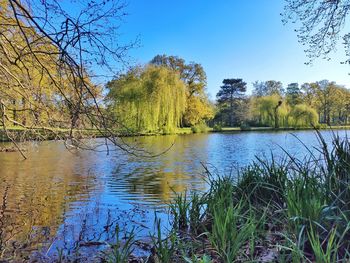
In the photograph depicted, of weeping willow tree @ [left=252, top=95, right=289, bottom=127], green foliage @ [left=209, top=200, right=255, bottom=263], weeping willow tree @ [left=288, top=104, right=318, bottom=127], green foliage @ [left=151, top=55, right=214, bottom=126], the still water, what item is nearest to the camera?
green foliage @ [left=209, top=200, right=255, bottom=263]

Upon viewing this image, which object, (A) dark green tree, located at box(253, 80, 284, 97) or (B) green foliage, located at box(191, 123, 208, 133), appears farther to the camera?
(A) dark green tree, located at box(253, 80, 284, 97)

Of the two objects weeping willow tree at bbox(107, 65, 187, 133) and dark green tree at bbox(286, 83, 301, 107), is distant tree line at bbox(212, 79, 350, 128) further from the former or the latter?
weeping willow tree at bbox(107, 65, 187, 133)

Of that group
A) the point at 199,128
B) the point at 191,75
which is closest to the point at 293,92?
the point at 191,75

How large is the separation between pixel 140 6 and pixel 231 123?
181 ft

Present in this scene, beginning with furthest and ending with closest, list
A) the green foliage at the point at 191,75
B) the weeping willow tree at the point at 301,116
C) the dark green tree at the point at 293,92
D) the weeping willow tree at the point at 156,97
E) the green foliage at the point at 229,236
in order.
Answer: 1. the dark green tree at the point at 293,92
2. the weeping willow tree at the point at 301,116
3. the green foliage at the point at 191,75
4. the weeping willow tree at the point at 156,97
5. the green foliage at the point at 229,236

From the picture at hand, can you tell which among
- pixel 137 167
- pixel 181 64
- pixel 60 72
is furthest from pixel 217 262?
pixel 181 64

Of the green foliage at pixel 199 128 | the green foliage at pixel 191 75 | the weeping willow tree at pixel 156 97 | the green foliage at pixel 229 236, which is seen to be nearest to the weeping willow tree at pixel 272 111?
the green foliage at pixel 191 75

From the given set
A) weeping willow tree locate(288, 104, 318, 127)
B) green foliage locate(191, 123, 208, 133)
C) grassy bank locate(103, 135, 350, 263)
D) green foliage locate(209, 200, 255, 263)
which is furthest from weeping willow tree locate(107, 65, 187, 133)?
green foliage locate(209, 200, 255, 263)

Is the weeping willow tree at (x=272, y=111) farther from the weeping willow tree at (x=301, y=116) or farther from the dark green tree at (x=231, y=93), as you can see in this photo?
the dark green tree at (x=231, y=93)

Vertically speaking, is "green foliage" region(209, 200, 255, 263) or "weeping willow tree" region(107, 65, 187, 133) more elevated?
"weeping willow tree" region(107, 65, 187, 133)

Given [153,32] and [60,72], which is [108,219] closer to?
[60,72]

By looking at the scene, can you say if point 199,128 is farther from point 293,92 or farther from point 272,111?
point 293,92

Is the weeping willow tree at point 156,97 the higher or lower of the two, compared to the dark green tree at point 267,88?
lower

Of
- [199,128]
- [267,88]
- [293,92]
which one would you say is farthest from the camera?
[267,88]
